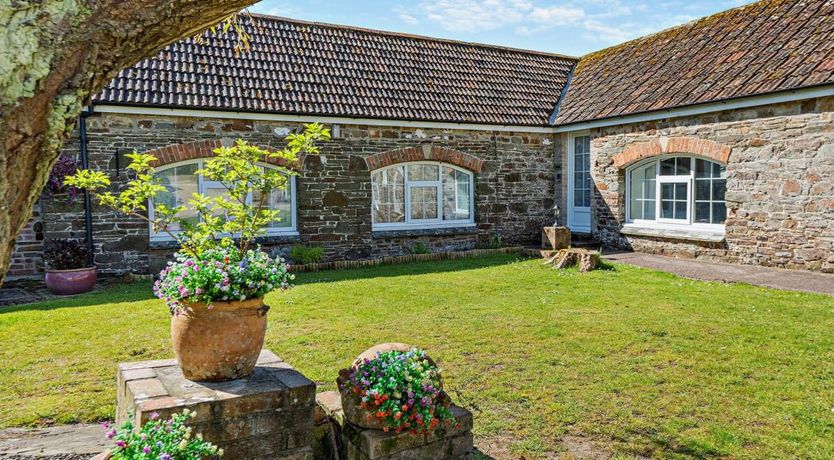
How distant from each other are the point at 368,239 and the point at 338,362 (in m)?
7.91

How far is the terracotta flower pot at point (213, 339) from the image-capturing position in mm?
3902

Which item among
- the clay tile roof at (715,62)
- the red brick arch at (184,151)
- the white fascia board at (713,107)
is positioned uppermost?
the clay tile roof at (715,62)

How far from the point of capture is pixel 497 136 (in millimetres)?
15367

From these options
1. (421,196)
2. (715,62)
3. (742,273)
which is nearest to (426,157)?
(421,196)

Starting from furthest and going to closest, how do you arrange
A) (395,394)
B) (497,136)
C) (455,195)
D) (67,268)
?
(497,136) < (455,195) < (67,268) < (395,394)

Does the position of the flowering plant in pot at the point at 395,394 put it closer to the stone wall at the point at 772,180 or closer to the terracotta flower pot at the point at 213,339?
the terracotta flower pot at the point at 213,339

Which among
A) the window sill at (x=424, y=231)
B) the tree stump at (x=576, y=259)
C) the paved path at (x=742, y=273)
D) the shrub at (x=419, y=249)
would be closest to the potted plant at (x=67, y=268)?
the window sill at (x=424, y=231)

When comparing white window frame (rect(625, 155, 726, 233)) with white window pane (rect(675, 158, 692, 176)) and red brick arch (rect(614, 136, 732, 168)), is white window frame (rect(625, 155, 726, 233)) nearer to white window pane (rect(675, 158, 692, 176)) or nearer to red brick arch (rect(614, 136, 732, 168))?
white window pane (rect(675, 158, 692, 176))

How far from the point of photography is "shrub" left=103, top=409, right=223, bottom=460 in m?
2.82

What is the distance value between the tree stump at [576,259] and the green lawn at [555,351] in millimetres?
923

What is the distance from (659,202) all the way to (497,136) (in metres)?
4.26

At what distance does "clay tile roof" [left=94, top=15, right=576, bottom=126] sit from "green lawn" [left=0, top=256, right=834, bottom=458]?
4257 millimetres

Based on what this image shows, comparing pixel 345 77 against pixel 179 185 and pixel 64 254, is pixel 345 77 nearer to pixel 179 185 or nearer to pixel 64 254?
pixel 179 185

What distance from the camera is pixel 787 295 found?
29.5ft
